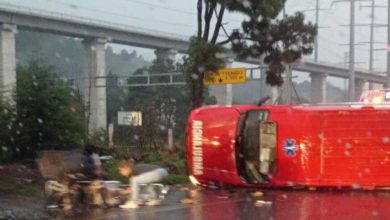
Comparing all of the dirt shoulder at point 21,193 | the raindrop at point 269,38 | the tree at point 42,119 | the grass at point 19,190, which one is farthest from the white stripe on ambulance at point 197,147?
the raindrop at point 269,38

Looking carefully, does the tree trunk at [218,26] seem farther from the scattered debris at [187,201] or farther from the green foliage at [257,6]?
the scattered debris at [187,201]

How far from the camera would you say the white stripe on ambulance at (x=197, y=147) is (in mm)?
14531

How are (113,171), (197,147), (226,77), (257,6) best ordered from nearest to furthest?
(197,147) → (113,171) → (257,6) → (226,77)

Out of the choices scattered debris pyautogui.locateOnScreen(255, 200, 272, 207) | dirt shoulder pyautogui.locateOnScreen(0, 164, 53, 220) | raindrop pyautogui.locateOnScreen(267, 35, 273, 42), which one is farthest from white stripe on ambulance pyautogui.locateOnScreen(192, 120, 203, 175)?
raindrop pyautogui.locateOnScreen(267, 35, 273, 42)

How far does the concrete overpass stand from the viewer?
149ft

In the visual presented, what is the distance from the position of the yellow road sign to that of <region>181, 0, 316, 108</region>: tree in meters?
0.22

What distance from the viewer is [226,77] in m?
19.4

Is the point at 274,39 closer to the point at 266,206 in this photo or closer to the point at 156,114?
the point at 266,206

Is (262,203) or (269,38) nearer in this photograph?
(262,203)

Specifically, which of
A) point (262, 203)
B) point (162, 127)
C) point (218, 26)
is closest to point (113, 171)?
point (262, 203)

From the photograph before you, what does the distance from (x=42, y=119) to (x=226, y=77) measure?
574 cm

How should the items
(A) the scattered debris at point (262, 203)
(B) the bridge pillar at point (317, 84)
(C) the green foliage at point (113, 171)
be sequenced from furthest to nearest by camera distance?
(B) the bridge pillar at point (317, 84), (C) the green foliage at point (113, 171), (A) the scattered debris at point (262, 203)

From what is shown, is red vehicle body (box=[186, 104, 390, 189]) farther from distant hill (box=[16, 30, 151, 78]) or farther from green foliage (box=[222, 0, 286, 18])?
distant hill (box=[16, 30, 151, 78])

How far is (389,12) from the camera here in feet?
123
